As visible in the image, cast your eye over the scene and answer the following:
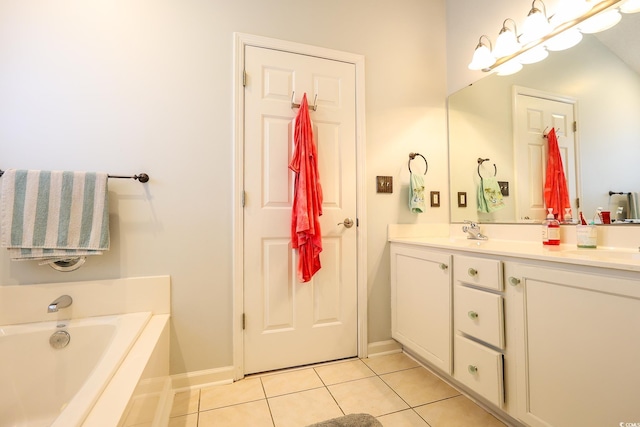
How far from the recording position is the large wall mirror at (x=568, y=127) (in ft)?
4.00

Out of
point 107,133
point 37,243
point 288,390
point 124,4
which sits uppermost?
point 124,4

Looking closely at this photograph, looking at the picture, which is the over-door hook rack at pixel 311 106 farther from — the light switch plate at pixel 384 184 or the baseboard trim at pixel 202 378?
the baseboard trim at pixel 202 378

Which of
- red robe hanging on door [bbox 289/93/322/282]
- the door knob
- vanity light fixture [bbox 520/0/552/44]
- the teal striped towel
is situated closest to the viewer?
the teal striped towel

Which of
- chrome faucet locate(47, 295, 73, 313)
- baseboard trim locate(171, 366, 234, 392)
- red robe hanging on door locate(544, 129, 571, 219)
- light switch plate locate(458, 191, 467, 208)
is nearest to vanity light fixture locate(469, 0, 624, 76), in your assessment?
red robe hanging on door locate(544, 129, 571, 219)

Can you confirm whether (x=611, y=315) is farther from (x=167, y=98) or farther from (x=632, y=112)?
(x=167, y=98)

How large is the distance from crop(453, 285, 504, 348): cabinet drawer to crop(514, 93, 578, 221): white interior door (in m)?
0.69

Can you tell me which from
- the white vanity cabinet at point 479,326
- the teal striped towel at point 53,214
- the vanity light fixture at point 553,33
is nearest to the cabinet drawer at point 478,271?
the white vanity cabinet at point 479,326

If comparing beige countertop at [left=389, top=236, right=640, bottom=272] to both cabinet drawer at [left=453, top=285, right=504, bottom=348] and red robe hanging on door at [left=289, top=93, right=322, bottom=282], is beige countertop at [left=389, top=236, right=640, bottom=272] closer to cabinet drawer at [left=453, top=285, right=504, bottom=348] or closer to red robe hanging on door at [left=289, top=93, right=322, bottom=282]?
cabinet drawer at [left=453, top=285, right=504, bottom=348]

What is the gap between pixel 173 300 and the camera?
153 cm

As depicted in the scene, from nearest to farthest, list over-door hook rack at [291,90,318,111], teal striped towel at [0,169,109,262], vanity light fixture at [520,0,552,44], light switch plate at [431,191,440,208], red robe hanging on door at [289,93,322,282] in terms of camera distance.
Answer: teal striped towel at [0,169,109,262] → vanity light fixture at [520,0,552,44] → red robe hanging on door at [289,93,322,282] → over-door hook rack at [291,90,318,111] → light switch plate at [431,191,440,208]

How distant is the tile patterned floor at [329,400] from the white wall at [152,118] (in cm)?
22

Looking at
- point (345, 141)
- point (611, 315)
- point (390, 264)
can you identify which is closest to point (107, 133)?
point (345, 141)

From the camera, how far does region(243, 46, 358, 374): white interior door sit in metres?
1.67

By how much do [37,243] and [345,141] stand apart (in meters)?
1.76
